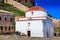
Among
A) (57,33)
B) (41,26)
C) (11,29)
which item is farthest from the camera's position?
(57,33)

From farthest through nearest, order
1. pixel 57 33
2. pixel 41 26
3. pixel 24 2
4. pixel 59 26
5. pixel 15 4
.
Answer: pixel 24 2
pixel 15 4
pixel 59 26
pixel 57 33
pixel 41 26

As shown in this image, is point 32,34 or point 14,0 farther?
point 14,0

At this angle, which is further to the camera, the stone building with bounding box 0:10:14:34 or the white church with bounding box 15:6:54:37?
the stone building with bounding box 0:10:14:34

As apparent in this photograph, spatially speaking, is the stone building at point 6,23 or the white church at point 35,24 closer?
the white church at point 35,24

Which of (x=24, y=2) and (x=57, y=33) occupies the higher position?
(x=24, y=2)

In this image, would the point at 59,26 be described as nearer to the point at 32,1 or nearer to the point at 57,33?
the point at 57,33

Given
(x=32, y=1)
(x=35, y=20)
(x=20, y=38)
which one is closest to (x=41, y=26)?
(x=35, y=20)

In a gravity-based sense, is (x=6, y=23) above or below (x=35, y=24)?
above

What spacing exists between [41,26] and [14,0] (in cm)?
3774

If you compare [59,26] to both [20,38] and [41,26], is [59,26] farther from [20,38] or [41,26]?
[20,38]

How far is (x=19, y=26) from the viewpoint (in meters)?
50.3

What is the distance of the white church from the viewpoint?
4825 cm

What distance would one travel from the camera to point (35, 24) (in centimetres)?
4847

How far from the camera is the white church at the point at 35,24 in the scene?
158 ft
